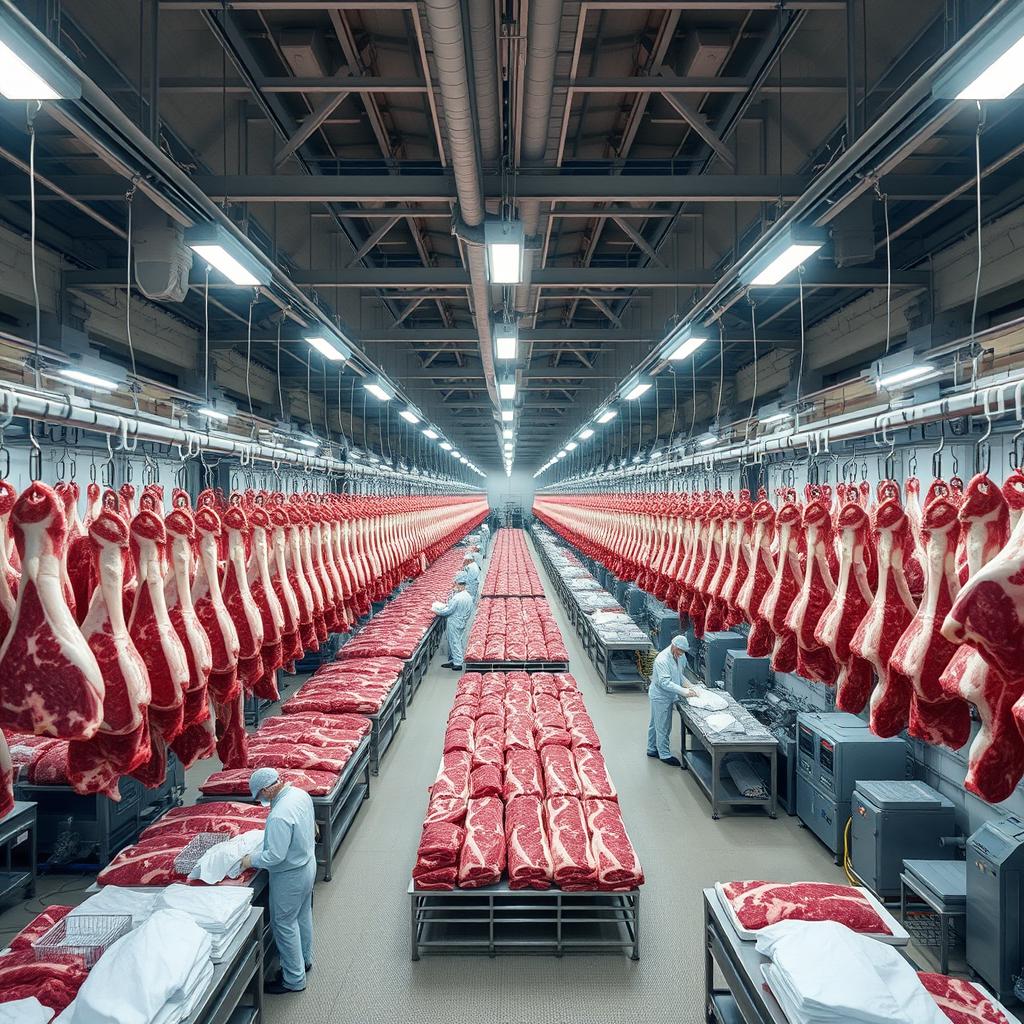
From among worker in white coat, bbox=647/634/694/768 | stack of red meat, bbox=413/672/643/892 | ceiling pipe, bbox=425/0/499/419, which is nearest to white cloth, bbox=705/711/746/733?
worker in white coat, bbox=647/634/694/768

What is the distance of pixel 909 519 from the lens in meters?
3.72

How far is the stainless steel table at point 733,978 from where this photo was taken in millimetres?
3867

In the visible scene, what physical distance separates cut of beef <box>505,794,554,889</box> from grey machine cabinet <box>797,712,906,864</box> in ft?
10.8

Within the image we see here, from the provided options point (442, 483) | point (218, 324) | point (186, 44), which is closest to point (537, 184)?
point (186, 44)

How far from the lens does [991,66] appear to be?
8.64 ft

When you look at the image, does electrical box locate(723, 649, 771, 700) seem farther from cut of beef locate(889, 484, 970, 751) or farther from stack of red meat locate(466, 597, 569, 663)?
cut of beef locate(889, 484, 970, 751)

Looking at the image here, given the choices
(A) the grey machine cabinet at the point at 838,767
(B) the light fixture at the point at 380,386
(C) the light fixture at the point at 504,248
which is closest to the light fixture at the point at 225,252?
(C) the light fixture at the point at 504,248

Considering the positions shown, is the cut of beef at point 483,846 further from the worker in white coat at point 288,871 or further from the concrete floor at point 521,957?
the worker in white coat at point 288,871

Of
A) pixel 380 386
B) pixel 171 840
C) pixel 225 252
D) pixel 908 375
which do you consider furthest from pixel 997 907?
pixel 380 386

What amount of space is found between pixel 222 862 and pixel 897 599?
4.99 meters

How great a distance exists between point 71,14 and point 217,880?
6.27 meters

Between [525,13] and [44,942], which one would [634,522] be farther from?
[44,942]

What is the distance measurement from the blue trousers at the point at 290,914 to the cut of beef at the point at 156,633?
244 centimetres

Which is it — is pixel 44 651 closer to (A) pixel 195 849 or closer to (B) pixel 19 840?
(A) pixel 195 849
